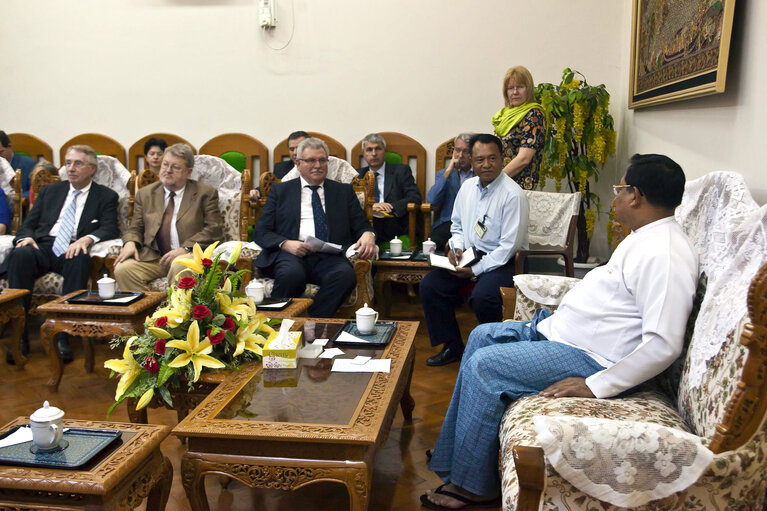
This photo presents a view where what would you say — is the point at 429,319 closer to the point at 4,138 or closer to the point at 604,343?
the point at 604,343

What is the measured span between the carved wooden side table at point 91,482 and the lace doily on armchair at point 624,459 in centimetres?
101

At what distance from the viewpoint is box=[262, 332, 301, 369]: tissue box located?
7.75ft

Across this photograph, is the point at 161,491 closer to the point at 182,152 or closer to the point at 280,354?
the point at 280,354

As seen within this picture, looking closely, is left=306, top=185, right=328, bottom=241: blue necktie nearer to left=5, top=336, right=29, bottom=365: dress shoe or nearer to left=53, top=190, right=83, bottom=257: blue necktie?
left=53, top=190, right=83, bottom=257: blue necktie

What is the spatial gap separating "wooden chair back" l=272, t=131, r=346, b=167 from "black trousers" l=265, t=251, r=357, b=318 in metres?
1.77

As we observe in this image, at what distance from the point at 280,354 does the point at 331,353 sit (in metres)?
0.23

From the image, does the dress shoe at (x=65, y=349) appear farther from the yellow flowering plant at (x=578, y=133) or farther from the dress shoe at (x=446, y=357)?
the yellow flowering plant at (x=578, y=133)

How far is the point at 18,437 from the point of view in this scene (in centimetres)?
176

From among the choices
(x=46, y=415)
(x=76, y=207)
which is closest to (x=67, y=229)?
(x=76, y=207)

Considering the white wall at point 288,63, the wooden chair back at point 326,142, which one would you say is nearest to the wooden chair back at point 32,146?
the white wall at point 288,63

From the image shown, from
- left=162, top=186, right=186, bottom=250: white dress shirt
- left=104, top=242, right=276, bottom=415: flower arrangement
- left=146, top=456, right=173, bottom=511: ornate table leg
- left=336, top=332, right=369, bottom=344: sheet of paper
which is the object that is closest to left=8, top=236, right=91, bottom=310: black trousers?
left=162, top=186, right=186, bottom=250: white dress shirt

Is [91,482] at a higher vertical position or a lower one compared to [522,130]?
lower

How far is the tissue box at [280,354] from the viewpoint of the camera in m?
2.36

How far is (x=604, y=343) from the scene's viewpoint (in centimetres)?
208
